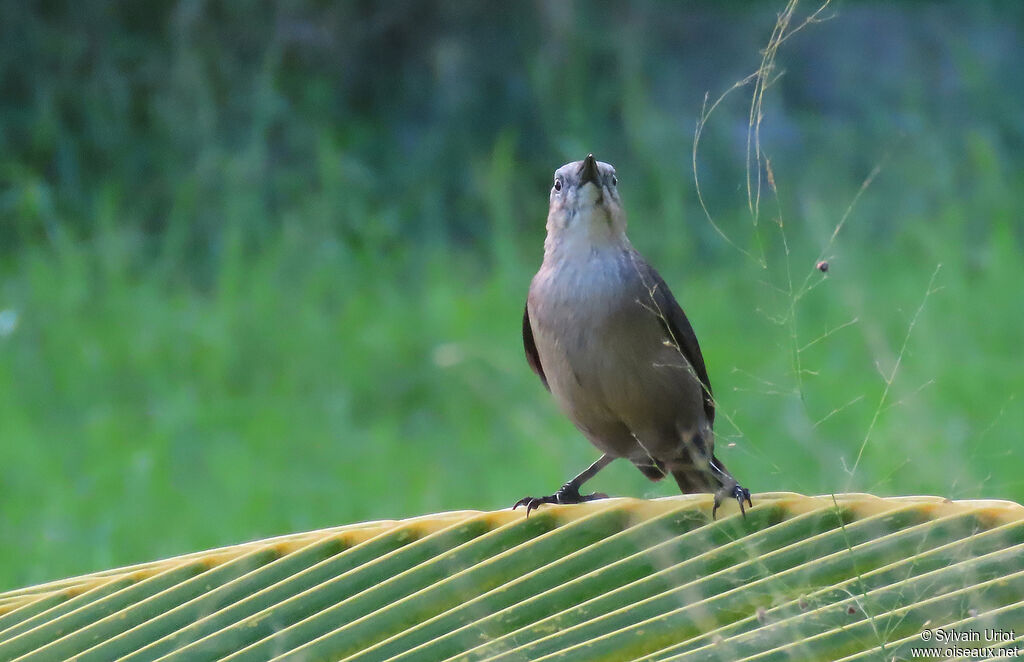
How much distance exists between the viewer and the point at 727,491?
292 centimetres

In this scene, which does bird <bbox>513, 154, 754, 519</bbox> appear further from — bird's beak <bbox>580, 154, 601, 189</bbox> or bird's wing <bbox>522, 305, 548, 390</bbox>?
bird's wing <bbox>522, 305, 548, 390</bbox>

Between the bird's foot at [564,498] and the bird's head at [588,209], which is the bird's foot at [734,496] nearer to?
the bird's foot at [564,498]

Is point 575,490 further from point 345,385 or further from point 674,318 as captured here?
point 345,385

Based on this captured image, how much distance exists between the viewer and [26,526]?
260 inches

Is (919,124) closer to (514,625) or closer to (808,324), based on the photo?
(808,324)

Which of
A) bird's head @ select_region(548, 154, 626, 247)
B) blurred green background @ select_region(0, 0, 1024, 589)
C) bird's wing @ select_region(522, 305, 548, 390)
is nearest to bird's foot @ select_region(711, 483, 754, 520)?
bird's head @ select_region(548, 154, 626, 247)

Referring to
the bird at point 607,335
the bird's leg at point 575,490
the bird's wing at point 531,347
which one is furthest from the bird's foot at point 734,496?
the bird's wing at point 531,347

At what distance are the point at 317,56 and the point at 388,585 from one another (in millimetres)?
8650

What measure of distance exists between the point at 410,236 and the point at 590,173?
20.6 feet

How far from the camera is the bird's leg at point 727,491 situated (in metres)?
2.64

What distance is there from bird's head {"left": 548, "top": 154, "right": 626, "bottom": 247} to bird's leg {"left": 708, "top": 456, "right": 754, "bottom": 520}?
2.01 feet

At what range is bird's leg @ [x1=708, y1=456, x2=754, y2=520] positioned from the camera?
2639 millimetres

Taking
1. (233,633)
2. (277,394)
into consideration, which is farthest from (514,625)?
(277,394)

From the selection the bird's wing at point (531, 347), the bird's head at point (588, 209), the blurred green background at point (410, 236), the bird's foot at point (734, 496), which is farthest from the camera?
the blurred green background at point (410, 236)
